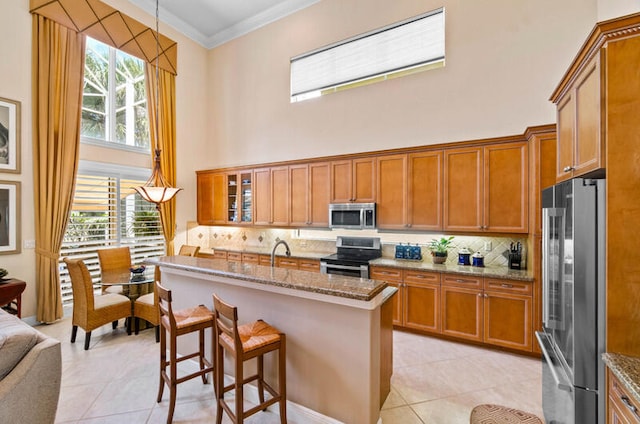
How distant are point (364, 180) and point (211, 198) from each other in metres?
3.45

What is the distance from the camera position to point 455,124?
4102mm

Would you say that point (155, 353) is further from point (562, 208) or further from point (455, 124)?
point (455, 124)

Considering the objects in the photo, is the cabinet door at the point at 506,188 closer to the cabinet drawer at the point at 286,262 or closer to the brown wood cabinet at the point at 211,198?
the cabinet drawer at the point at 286,262

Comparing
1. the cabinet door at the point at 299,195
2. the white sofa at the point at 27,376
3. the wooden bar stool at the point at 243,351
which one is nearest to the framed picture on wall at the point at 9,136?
the white sofa at the point at 27,376

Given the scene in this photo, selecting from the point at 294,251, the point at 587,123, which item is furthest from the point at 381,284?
the point at 294,251

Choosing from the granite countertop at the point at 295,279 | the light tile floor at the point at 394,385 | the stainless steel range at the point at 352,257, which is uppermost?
the granite countertop at the point at 295,279

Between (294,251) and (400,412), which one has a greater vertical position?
(294,251)

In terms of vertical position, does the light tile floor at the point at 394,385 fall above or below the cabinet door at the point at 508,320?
below

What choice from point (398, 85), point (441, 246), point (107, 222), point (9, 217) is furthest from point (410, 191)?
point (9, 217)

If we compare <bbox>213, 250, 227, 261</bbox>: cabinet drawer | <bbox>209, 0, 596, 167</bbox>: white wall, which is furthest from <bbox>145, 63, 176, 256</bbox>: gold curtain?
<bbox>209, 0, 596, 167</bbox>: white wall

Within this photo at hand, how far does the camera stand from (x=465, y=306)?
3434mm

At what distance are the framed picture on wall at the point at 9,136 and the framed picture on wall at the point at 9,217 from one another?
0.78 ft

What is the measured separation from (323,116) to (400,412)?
14.6 feet

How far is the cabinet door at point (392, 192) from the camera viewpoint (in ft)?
13.4
